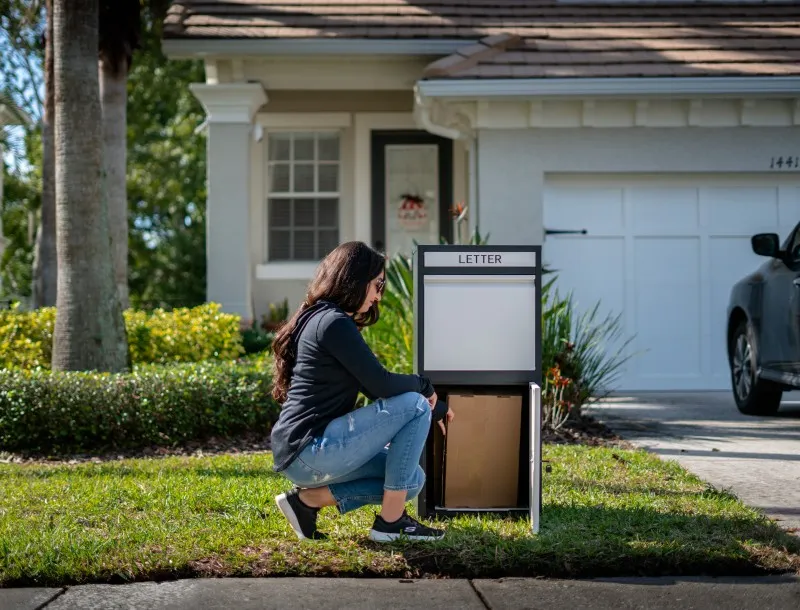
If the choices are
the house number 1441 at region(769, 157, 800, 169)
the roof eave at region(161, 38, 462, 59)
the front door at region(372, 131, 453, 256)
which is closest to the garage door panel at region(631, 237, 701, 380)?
the house number 1441 at region(769, 157, 800, 169)

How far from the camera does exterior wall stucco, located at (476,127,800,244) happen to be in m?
11.9

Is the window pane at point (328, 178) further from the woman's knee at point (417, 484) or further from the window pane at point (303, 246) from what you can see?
the woman's knee at point (417, 484)

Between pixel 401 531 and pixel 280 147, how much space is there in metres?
9.98

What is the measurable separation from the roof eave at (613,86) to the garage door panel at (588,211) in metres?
1.12

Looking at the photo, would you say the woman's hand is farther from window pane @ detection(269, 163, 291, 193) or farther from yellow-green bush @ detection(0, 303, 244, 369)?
window pane @ detection(269, 163, 291, 193)

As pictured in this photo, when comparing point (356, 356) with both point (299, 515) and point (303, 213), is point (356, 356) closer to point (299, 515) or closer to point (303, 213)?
point (299, 515)

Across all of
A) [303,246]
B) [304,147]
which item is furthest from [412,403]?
[304,147]

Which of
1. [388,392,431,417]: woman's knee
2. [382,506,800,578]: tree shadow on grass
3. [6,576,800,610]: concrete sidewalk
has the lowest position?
[6,576,800,610]: concrete sidewalk

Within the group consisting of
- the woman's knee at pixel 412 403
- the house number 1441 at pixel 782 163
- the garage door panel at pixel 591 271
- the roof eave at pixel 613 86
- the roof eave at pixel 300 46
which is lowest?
the woman's knee at pixel 412 403

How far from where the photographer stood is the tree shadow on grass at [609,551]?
4441 mm

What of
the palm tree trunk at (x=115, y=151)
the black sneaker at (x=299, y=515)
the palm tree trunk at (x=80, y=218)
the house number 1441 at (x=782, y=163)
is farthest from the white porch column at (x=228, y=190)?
the black sneaker at (x=299, y=515)

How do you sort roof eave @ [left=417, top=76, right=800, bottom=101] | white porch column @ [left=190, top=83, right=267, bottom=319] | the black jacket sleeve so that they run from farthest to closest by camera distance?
white porch column @ [left=190, top=83, right=267, bottom=319]
roof eave @ [left=417, top=76, right=800, bottom=101]
the black jacket sleeve

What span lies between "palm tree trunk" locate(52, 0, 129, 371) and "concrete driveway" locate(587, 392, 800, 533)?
165 inches

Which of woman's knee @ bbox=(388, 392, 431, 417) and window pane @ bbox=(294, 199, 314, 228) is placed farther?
window pane @ bbox=(294, 199, 314, 228)
